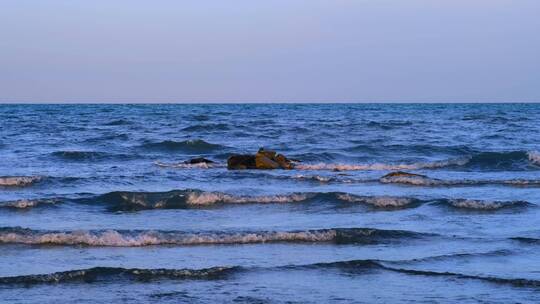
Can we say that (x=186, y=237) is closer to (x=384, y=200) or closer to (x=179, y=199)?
(x=179, y=199)

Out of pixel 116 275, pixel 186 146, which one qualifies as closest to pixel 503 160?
pixel 186 146

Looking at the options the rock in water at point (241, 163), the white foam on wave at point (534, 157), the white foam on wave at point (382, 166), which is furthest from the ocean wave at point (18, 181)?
the white foam on wave at point (534, 157)

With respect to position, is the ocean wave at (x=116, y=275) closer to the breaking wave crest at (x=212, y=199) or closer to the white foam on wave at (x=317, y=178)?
the breaking wave crest at (x=212, y=199)

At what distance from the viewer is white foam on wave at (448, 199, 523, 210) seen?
14057 mm

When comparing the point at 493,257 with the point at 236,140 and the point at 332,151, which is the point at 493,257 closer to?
the point at 332,151

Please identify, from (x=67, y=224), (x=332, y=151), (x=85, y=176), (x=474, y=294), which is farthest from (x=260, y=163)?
(x=474, y=294)

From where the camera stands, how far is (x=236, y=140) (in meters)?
33.0

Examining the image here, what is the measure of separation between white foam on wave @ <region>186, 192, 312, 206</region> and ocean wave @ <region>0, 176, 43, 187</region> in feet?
13.2

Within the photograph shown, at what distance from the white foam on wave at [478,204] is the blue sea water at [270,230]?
5 cm

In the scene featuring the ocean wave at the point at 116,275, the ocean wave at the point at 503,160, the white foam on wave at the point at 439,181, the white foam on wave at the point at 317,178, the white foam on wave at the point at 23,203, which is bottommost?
the ocean wave at the point at 116,275

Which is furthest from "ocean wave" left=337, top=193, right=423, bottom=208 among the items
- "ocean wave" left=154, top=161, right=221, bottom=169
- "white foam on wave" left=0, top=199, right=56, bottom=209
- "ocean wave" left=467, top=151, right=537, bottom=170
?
"ocean wave" left=467, top=151, right=537, bottom=170

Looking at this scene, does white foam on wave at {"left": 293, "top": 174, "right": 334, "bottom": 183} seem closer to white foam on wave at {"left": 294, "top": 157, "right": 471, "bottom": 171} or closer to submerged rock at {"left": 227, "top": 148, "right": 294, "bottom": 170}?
submerged rock at {"left": 227, "top": 148, "right": 294, "bottom": 170}

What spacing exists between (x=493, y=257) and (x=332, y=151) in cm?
1694

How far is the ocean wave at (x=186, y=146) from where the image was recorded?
28.6 metres
